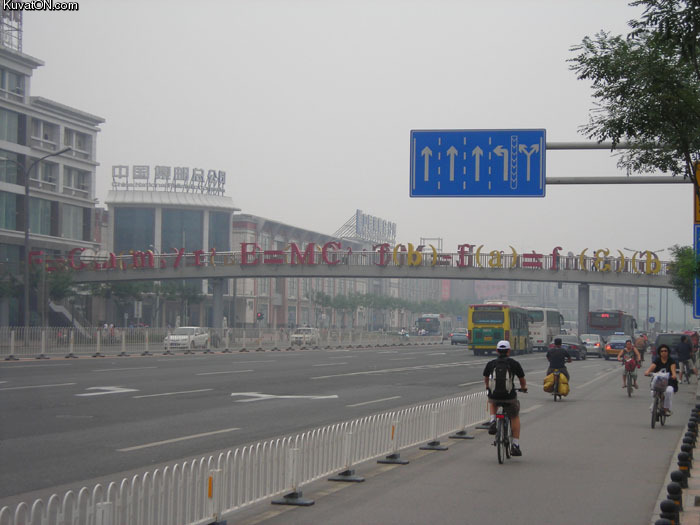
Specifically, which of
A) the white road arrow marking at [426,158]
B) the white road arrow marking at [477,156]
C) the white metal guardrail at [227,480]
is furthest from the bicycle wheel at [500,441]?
the white road arrow marking at [426,158]

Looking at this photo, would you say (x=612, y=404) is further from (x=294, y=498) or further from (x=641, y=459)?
(x=294, y=498)

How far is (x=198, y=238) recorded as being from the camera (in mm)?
101312

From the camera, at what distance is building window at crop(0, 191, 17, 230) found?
6091 cm

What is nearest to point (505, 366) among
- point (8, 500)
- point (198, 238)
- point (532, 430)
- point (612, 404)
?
point (532, 430)

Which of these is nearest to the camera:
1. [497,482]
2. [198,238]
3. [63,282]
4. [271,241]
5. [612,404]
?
[497,482]

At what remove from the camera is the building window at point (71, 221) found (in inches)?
2736

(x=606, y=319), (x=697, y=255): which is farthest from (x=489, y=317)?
(x=697, y=255)

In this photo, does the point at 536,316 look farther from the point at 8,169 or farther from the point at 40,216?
the point at 8,169

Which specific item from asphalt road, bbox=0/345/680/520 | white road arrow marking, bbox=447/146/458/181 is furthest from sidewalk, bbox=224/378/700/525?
white road arrow marking, bbox=447/146/458/181

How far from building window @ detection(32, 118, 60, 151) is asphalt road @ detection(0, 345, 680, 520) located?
120ft

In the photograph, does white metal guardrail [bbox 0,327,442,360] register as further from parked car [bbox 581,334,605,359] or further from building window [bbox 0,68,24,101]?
building window [bbox 0,68,24,101]

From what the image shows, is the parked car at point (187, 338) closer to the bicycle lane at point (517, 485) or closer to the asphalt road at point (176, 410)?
the asphalt road at point (176, 410)

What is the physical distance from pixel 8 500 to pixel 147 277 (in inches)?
2315

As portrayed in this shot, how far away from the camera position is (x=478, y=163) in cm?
1981
